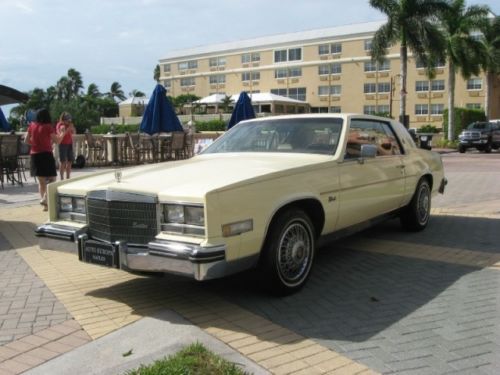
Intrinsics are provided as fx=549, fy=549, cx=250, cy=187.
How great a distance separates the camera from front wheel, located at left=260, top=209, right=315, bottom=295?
466 centimetres

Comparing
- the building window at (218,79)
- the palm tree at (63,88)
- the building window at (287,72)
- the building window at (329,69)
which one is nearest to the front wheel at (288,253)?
the building window at (329,69)

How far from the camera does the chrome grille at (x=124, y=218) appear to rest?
4457 millimetres

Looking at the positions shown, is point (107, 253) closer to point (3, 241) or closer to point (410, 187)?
point (3, 241)

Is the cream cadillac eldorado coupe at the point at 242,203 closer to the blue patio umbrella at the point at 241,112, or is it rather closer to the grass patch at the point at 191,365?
the grass patch at the point at 191,365

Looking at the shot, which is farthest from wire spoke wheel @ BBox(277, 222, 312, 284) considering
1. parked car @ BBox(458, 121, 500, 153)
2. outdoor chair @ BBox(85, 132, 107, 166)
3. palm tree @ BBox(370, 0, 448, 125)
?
palm tree @ BBox(370, 0, 448, 125)

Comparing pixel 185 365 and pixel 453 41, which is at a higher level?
pixel 453 41

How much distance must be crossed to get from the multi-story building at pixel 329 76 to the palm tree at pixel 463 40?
19.8 meters

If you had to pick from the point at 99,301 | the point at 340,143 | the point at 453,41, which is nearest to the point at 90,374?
the point at 99,301

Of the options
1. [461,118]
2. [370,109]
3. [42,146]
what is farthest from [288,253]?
[370,109]

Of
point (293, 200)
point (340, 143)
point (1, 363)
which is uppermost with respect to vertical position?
point (340, 143)

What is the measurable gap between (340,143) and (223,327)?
97.0 inches

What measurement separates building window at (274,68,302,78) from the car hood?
76.6 metres

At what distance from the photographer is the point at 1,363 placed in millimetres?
3727

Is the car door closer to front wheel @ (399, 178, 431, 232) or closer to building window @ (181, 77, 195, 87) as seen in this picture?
front wheel @ (399, 178, 431, 232)
